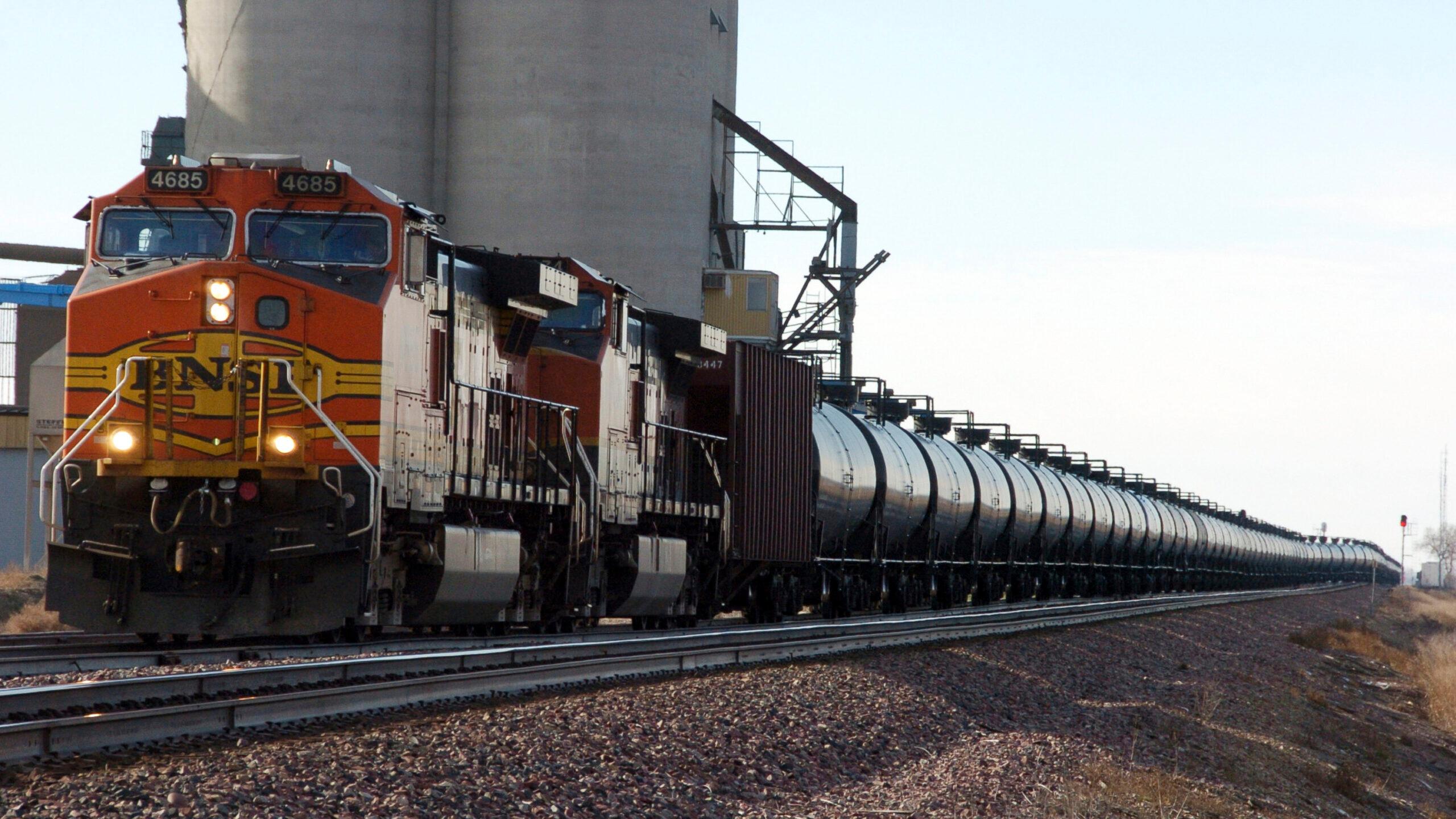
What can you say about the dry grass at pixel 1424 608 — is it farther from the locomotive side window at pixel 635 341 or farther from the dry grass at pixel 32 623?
the dry grass at pixel 32 623

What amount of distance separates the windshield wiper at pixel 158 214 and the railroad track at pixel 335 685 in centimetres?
433

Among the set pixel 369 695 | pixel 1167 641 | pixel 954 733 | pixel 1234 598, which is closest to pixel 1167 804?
pixel 954 733

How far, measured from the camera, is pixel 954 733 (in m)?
11.8

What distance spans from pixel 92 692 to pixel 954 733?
622cm

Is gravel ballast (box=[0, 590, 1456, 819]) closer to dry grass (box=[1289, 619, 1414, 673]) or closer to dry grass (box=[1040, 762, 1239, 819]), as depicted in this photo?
dry grass (box=[1040, 762, 1239, 819])

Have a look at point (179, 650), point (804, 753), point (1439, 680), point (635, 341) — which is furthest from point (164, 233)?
point (1439, 680)

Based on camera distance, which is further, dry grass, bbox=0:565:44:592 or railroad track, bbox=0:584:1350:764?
dry grass, bbox=0:565:44:592

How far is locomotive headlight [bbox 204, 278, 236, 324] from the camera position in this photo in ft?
41.4

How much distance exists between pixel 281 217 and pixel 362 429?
→ 1.94m

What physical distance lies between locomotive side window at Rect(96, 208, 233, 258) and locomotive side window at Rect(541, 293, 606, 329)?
4943 mm

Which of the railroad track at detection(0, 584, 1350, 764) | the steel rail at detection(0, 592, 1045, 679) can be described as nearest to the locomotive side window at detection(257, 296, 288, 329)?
the steel rail at detection(0, 592, 1045, 679)

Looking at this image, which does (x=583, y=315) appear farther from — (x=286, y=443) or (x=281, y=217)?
(x=286, y=443)

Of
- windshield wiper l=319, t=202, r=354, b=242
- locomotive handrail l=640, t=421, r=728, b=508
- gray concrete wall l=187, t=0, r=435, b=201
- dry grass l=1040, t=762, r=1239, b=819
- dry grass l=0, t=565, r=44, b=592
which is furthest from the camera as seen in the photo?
gray concrete wall l=187, t=0, r=435, b=201

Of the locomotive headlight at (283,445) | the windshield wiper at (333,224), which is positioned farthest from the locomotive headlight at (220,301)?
the locomotive headlight at (283,445)
